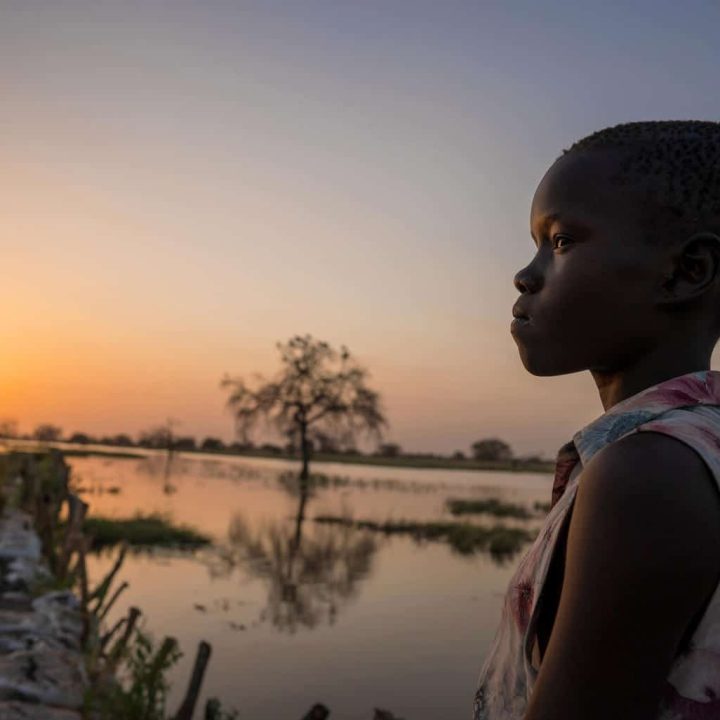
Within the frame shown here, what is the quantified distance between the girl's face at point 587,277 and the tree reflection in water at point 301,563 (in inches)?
495

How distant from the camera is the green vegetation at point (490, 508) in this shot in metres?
28.4

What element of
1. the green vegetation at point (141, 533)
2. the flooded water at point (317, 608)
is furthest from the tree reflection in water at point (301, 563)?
the green vegetation at point (141, 533)

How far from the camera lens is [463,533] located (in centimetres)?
2250

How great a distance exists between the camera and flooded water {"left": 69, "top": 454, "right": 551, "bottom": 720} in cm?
1005

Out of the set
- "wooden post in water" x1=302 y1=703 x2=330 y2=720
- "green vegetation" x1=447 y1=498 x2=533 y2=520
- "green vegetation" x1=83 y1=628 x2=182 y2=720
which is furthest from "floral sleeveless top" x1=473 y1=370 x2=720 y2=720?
Answer: "green vegetation" x1=447 y1=498 x2=533 y2=520

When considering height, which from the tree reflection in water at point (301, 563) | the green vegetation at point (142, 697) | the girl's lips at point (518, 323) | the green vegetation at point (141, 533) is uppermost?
the girl's lips at point (518, 323)

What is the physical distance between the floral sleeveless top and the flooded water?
839 cm

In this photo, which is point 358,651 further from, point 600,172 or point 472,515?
point 472,515

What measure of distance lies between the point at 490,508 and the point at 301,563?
12.1m

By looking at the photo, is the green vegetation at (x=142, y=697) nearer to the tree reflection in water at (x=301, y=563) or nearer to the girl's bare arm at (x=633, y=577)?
the girl's bare arm at (x=633, y=577)

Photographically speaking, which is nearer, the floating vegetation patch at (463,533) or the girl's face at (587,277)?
the girl's face at (587,277)

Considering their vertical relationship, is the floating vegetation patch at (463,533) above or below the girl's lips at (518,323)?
below

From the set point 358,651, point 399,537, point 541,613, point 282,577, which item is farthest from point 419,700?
point 399,537

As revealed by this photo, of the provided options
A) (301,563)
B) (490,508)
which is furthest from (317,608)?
(490,508)
